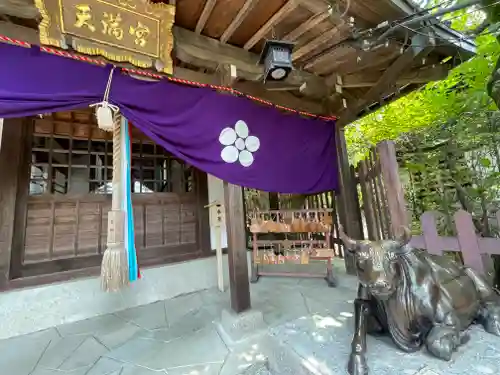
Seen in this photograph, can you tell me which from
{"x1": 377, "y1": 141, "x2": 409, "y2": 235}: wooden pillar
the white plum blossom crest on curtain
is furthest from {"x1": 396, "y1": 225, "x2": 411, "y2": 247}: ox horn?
the white plum blossom crest on curtain

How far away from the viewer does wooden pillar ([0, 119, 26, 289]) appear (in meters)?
3.46

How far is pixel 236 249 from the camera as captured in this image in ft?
10.6

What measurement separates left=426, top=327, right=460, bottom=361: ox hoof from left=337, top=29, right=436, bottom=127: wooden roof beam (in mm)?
3677

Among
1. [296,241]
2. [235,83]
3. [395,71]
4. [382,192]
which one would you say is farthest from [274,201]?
[395,71]

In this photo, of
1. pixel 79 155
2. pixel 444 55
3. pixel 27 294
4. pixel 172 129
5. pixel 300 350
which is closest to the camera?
pixel 300 350

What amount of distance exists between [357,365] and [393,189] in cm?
178

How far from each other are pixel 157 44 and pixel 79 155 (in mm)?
2985

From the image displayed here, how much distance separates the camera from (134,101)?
2900 mm

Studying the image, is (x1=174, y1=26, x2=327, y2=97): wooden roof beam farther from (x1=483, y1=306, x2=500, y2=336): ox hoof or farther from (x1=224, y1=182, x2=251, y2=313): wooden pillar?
(x1=483, y1=306, x2=500, y2=336): ox hoof

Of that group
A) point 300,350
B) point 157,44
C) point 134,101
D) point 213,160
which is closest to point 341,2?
point 157,44

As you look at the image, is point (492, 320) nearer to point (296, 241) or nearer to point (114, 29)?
point (296, 241)

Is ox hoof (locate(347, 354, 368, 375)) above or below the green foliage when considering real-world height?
below

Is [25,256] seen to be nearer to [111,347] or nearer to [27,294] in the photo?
[27,294]

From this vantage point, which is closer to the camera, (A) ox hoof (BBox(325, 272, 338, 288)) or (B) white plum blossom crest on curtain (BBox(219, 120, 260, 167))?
(B) white plum blossom crest on curtain (BBox(219, 120, 260, 167))
